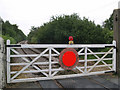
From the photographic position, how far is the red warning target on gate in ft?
16.5

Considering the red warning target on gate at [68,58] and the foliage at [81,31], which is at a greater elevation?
the foliage at [81,31]

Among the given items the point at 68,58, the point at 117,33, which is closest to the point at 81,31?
the point at 117,33

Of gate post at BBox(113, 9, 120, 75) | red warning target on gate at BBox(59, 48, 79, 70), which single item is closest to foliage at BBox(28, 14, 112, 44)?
gate post at BBox(113, 9, 120, 75)

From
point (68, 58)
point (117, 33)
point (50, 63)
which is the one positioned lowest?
point (50, 63)

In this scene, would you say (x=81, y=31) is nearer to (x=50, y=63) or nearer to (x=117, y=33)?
(x=117, y=33)

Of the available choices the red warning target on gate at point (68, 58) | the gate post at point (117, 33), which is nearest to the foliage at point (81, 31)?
the gate post at point (117, 33)

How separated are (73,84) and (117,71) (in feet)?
8.71

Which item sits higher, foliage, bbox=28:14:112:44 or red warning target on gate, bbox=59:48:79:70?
foliage, bbox=28:14:112:44

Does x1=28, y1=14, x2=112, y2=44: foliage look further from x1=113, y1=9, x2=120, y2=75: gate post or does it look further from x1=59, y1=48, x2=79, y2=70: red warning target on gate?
x1=59, y1=48, x2=79, y2=70: red warning target on gate

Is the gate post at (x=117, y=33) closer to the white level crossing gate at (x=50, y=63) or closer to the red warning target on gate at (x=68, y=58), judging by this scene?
the white level crossing gate at (x=50, y=63)

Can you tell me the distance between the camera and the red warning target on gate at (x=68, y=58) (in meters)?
5.03

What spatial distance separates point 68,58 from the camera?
5148mm

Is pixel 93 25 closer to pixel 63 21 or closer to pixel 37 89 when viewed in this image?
pixel 63 21

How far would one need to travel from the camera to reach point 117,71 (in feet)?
19.2
